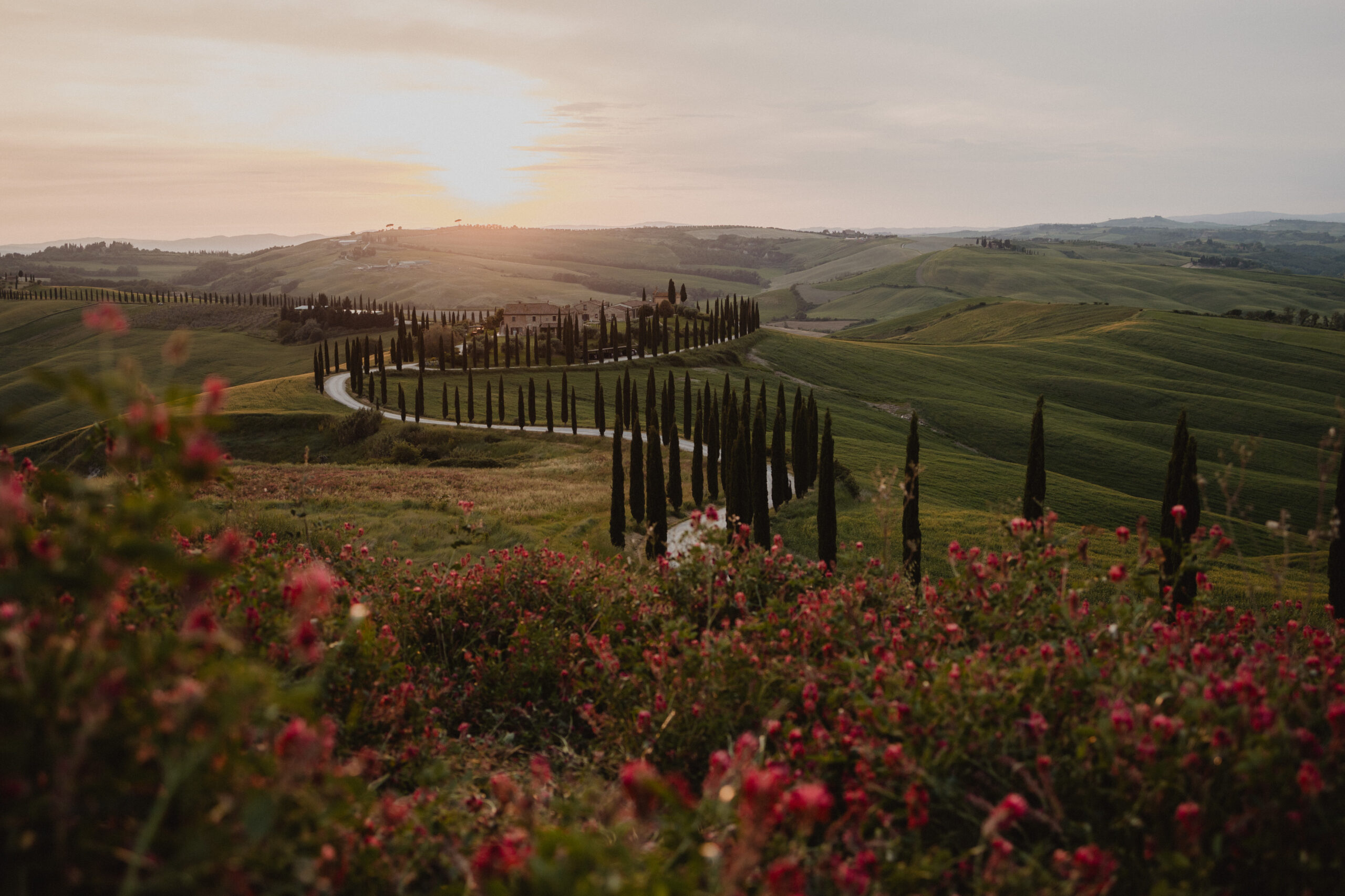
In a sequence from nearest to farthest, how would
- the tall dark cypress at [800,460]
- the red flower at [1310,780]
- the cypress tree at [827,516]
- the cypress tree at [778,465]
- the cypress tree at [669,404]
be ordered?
the red flower at [1310,780] < the cypress tree at [827,516] < the cypress tree at [778,465] < the tall dark cypress at [800,460] < the cypress tree at [669,404]

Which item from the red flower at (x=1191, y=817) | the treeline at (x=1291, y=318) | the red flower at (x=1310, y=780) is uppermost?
the treeline at (x=1291, y=318)

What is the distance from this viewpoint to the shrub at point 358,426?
7012cm

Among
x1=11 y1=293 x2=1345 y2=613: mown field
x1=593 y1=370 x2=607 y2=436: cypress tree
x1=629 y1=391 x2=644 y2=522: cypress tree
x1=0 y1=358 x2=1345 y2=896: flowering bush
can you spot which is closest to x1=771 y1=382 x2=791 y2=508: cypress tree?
x1=11 y1=293 x2=1345 y2=613: mown field

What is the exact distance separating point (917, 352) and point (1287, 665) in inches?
4716

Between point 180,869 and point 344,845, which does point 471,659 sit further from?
point 180,869

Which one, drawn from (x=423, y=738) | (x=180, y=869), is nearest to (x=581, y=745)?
(x=423, y=738)

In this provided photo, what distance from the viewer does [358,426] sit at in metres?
71.1

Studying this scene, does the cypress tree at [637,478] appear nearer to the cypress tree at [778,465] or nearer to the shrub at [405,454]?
the cypress tree at [778,465]

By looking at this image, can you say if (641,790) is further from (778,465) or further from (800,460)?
(800,460)

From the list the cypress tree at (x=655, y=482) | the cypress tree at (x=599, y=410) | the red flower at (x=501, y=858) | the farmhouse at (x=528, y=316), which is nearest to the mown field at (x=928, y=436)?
the cypress tree at (x=599, y=410)

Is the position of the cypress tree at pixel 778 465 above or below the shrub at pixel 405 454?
above

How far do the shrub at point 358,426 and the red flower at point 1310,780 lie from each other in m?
72.0

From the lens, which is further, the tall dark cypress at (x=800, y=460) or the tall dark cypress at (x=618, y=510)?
the tall dark cypress at (x=800, y=460)

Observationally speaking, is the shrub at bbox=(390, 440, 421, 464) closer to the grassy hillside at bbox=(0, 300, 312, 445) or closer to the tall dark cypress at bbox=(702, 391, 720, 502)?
the tall dark cypress at bbox=(702, 391, 720, 502)
